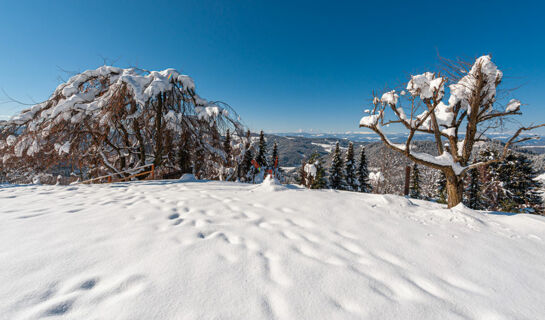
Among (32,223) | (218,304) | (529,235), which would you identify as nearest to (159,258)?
(218,304)

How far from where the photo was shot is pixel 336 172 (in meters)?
25.2

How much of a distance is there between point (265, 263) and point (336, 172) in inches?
973

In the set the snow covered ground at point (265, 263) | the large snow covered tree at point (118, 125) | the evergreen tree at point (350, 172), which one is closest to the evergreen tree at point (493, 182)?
the evergreen tree at point (350, 172)

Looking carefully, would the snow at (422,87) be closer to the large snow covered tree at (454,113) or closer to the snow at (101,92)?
the large snow covered tree at (454,113)

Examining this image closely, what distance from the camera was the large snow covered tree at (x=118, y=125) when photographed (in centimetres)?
653

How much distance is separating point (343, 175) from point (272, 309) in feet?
83.1

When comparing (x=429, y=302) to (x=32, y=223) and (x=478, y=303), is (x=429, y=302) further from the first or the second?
(x=32, y=223)

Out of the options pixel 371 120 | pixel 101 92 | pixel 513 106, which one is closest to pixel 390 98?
pixel 371 120

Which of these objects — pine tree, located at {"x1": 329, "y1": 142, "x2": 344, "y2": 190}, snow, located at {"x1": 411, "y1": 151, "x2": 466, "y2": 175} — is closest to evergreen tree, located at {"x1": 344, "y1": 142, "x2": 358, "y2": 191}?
pine tree, located at {"x1": 329, "y1": 142, "x2": 344, "y2": 190}

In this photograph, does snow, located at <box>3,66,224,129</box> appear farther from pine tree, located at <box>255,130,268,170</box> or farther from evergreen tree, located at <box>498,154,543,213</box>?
evergreen tree, located at <box>498,154,543,213</box>

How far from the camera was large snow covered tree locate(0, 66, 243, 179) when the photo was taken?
6.53 meters

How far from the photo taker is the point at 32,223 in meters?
2.70

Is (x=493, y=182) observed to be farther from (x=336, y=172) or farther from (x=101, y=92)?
(x=101, y=92)

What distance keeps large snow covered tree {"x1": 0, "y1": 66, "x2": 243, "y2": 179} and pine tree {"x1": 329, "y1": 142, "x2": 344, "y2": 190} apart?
745 inches
